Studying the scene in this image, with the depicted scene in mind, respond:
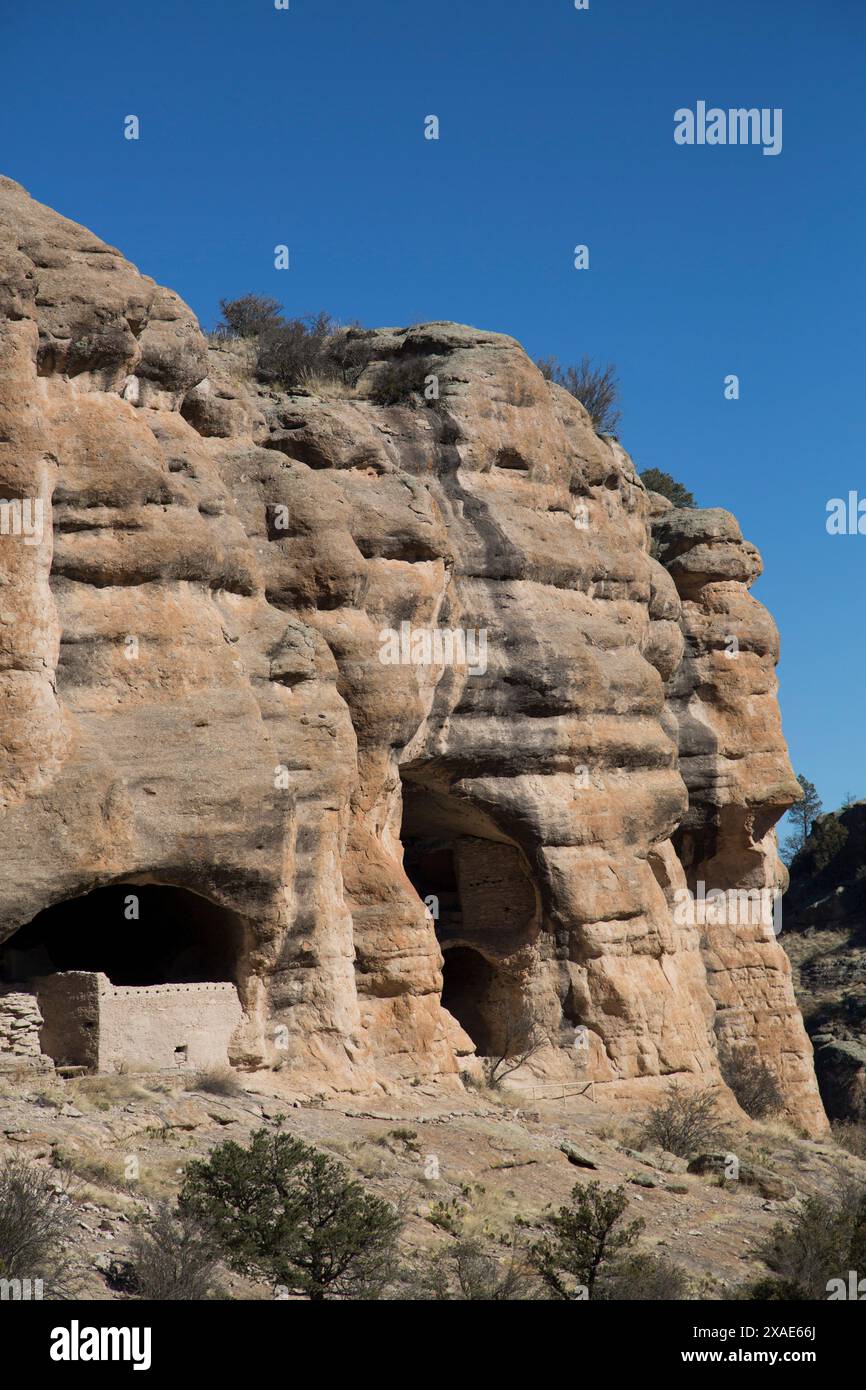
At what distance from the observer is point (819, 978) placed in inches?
2000

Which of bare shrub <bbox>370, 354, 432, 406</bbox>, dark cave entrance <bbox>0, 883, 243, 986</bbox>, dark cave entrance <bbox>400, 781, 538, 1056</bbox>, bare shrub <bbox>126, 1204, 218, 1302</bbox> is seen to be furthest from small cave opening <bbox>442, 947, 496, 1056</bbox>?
bare shrub <bbox>126, 1204, 218, 1302</bbox>

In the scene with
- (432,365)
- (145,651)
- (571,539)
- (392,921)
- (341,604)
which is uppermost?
(432,365)

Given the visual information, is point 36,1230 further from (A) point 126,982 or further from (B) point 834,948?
(B) point 834,948

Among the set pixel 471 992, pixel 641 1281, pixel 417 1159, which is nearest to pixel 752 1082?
pixel 471 992

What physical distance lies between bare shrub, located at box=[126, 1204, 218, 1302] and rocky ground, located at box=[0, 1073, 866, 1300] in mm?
217

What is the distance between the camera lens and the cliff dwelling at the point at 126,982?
20.3 m

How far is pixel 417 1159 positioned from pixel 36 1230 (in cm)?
727

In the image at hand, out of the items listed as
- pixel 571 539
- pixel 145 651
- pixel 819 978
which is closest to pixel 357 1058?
pixel 145 651

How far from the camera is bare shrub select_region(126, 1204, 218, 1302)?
1362 centimetres

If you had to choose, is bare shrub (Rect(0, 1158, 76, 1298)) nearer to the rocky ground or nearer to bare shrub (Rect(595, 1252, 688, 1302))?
the rocky ground

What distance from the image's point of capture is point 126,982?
24359 millimetres
